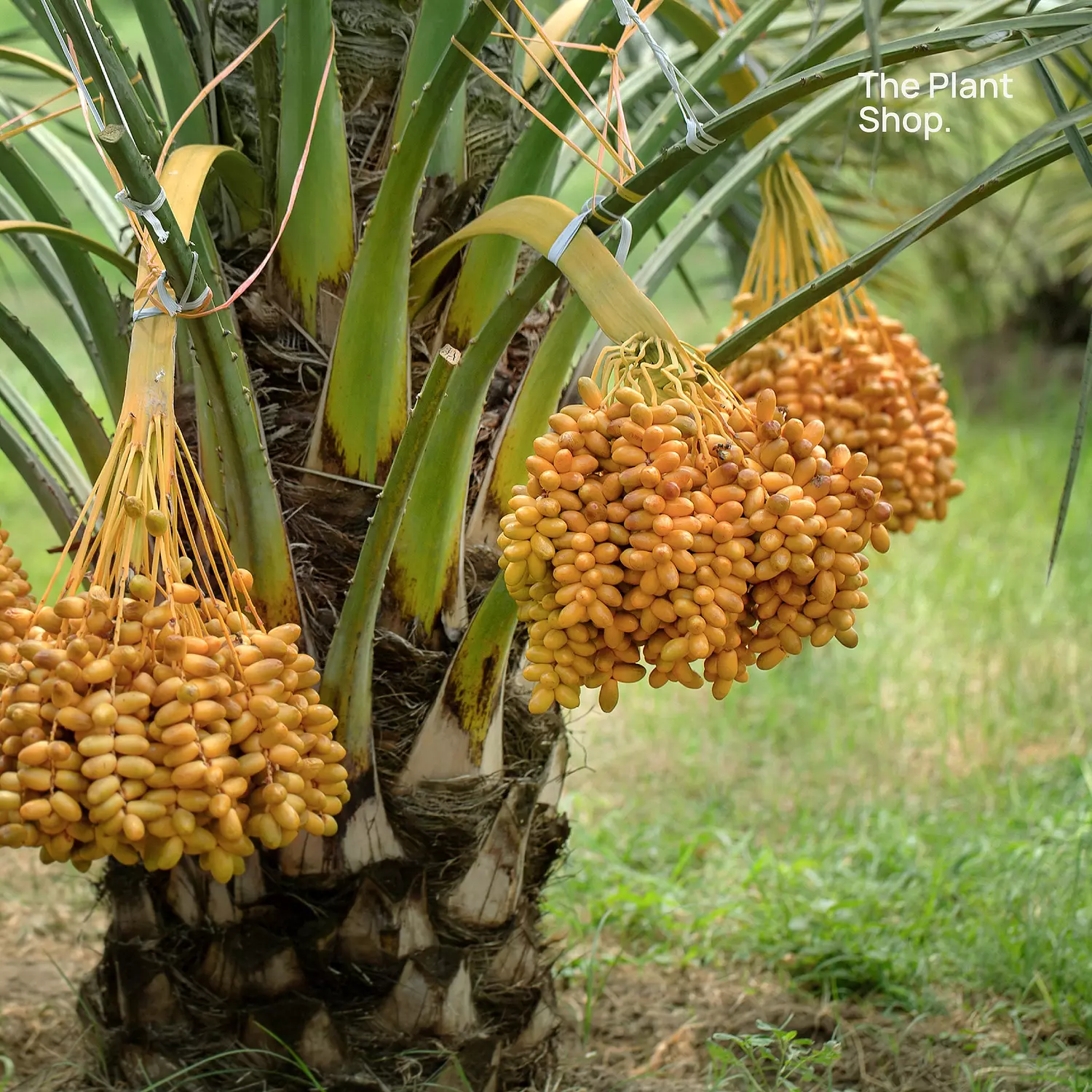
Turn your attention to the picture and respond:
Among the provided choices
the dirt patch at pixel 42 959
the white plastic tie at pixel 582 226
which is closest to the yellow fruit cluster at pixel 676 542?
the white plastic tie at pixel 582 226

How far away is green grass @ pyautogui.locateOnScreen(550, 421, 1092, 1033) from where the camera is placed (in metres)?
2.27

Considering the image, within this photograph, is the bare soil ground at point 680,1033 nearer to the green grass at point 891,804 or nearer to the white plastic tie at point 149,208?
the green grass at point 891,804

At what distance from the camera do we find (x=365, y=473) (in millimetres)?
1488

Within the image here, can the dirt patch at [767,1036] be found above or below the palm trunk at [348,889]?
below

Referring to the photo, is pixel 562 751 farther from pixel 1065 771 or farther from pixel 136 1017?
pixel 1065 771

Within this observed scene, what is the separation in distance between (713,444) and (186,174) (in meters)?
0.57

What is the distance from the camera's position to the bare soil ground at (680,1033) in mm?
1859

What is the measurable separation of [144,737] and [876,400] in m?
1.08

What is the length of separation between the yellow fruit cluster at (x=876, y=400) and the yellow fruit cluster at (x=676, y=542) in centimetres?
57

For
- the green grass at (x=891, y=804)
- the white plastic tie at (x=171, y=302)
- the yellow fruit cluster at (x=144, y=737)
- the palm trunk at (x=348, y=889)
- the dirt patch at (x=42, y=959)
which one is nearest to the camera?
the yellow fruit cluster at (x=144, y=737)

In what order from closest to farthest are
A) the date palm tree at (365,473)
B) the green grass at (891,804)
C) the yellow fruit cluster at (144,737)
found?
the yellow fruit cluster at (144,737) < the date palm tree at (365,473) < the green grass at (891,804)

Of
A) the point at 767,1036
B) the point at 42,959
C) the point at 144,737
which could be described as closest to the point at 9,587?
the point at 144,737

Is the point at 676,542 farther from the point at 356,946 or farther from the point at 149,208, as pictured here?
the point at 356,946

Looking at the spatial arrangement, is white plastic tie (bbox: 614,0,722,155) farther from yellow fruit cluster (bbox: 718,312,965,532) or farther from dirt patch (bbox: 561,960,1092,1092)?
dirt patch (bbox: 561,960,1092,1092)
